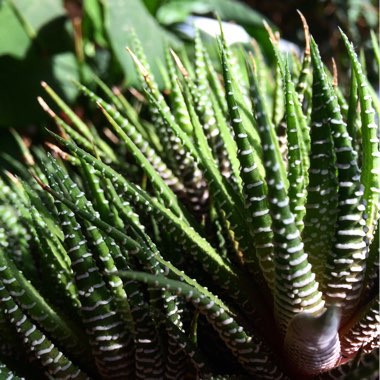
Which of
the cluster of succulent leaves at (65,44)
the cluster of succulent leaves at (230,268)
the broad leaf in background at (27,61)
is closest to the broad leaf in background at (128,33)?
the cluster of succulent leaves at (65,44)

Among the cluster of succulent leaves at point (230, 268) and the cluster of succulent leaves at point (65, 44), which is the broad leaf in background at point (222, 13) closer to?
the cluster of succulent leaves at point (65, 44)

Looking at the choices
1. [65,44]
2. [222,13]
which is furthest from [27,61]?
[222,13]

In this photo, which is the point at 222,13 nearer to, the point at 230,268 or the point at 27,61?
the point at 27,61

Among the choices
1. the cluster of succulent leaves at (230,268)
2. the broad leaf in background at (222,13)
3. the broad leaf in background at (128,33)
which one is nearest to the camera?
the cluster of succulent leaves at (230,268)

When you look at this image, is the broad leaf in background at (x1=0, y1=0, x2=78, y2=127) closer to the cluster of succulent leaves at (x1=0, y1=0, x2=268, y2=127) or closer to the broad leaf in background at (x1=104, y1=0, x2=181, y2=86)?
the cluster of succulent leaves at (x1=0, y1=0, x2=268, y2=127)

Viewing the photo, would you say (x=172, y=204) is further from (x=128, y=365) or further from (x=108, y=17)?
(x=108, y=17)
